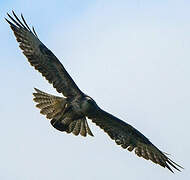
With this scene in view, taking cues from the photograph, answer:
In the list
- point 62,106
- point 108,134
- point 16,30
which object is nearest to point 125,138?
point 108,134

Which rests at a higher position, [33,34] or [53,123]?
[33,34]

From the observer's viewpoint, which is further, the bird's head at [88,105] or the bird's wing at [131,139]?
the bird's wing at [131,139]

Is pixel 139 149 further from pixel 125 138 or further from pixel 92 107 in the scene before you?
pixel 92 107

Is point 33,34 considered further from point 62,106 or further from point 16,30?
point 62,106

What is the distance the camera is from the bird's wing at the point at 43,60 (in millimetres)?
20953

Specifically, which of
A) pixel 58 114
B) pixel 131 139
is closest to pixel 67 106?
pixel 58 114

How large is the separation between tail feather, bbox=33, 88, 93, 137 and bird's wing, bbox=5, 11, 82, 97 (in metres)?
0.28

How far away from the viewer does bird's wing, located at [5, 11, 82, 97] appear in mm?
20953

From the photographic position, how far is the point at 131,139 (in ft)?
72.5

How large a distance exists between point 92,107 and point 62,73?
3.30 ft

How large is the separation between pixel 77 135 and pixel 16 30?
2.73 meters

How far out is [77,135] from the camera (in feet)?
69.7

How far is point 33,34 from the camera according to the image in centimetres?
2141

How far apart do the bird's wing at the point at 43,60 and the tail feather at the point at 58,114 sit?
0.28 metres
